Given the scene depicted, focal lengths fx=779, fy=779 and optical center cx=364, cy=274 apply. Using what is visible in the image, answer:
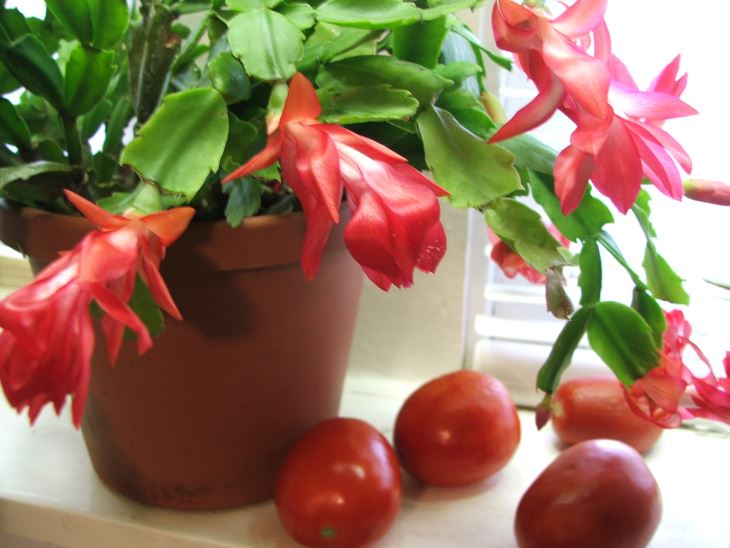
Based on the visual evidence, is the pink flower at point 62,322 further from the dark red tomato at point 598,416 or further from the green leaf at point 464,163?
the dark red tomato at point 598,416

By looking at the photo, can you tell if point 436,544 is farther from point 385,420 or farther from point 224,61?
point 224,61

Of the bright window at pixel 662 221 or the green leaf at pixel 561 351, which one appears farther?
the bright window at pixel 662 221

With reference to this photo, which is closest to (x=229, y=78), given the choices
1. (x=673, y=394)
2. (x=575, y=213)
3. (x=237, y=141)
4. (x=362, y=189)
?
(x=237, y=141)

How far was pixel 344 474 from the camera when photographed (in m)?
0.62

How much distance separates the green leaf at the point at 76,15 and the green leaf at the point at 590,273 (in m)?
0.39

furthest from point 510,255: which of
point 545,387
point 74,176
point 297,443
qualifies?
point 74,176

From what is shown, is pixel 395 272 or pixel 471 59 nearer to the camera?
pixel 395 272

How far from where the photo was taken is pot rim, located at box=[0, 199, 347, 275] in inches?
21.5

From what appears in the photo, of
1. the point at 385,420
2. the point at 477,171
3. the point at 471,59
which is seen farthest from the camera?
the point at 385,420

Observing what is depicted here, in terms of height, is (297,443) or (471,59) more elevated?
(471,59)

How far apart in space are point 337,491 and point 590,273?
0.25 m

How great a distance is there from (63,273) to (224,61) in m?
0.17

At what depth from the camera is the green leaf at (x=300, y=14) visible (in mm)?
471

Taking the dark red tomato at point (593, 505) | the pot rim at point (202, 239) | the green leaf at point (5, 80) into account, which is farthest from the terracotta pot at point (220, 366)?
the dark red tomato at point (593, 505)
